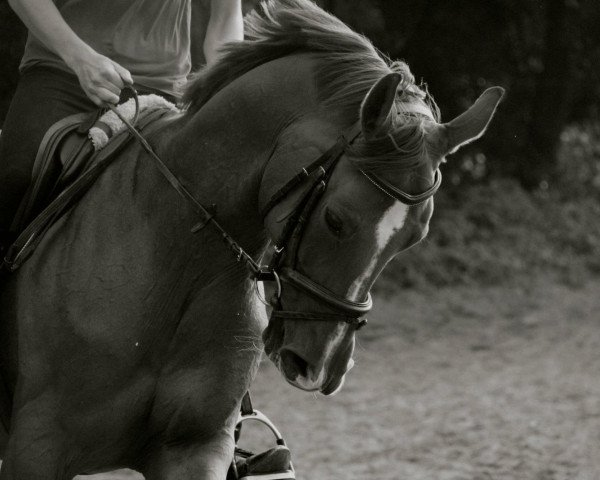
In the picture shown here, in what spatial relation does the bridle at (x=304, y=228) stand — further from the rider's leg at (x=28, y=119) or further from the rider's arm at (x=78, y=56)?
the rider's leg at (x=28, y=119)

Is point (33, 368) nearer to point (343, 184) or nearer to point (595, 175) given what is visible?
point (343, 184)

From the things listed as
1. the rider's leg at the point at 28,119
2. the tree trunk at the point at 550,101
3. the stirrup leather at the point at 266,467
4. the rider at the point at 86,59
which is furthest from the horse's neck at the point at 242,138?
the tree trunk at the point at 550,101

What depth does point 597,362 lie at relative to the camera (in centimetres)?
960

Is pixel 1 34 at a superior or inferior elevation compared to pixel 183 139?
inferior

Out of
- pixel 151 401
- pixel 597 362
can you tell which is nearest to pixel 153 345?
pixel 151 401

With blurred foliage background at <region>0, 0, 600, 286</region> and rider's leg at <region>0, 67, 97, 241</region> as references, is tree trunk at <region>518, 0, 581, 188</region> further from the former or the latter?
rider's leg at <region>0, 67, 97, 241</region>

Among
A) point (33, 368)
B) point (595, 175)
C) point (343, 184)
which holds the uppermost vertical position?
point (343, 184)

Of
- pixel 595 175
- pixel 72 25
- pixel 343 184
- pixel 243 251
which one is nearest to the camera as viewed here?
pixel 343 184

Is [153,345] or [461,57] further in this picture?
[461,57]

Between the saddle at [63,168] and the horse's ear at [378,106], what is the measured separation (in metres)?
0.90

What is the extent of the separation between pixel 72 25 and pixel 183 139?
795mm

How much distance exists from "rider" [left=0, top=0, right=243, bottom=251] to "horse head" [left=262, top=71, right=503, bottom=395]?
2.38 feet

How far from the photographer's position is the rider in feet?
11.8

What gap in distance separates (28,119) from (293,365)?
1.35 meters
